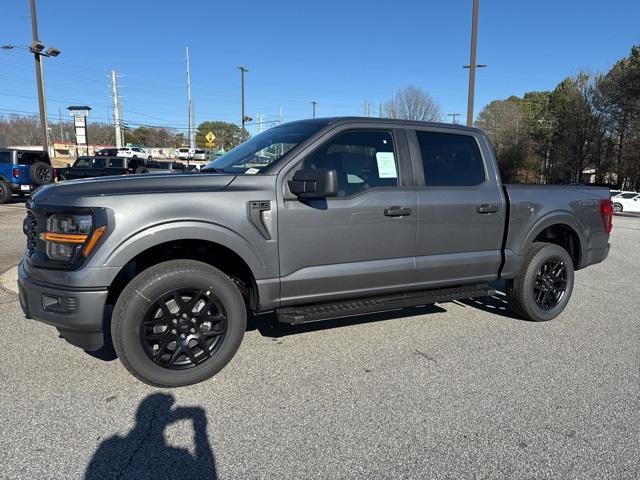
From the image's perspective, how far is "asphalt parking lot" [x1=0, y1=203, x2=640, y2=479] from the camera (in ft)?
8.55

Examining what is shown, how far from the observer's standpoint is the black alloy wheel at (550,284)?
5.02 meters

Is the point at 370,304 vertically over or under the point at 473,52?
under

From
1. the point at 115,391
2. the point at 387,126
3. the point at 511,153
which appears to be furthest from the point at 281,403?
the point at 511,153

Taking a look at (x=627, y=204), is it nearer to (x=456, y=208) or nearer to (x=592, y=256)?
(x=592, y=256)

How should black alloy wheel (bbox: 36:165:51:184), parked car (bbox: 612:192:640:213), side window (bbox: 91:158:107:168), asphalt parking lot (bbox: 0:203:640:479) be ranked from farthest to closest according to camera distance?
parked car (bbox: 612:192:640:213) → side window (bbox: 91:158:107:168) → black alloy wheel (bbox: 36:165:51:184) → asphalt parking lot (bbox: 0:203:640:479)

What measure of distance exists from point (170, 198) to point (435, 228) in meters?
2.23

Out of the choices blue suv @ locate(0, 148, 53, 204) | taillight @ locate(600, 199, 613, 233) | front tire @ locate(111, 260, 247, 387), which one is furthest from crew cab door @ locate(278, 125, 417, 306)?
blue suv @ locate(0, 148, 53, 204)

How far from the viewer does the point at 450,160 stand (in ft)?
14.9

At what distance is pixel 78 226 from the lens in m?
3.10

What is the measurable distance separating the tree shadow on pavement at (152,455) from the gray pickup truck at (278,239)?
0.43 meters

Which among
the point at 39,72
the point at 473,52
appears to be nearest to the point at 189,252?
the point at 473,52

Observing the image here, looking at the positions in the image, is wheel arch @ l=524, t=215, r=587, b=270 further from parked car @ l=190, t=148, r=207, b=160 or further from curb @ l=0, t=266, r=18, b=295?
parked car @ l=190, t=148, r=207, b=160

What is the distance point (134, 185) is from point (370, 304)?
2.01m

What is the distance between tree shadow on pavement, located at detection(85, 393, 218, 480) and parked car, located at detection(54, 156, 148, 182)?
18800 millimetres
